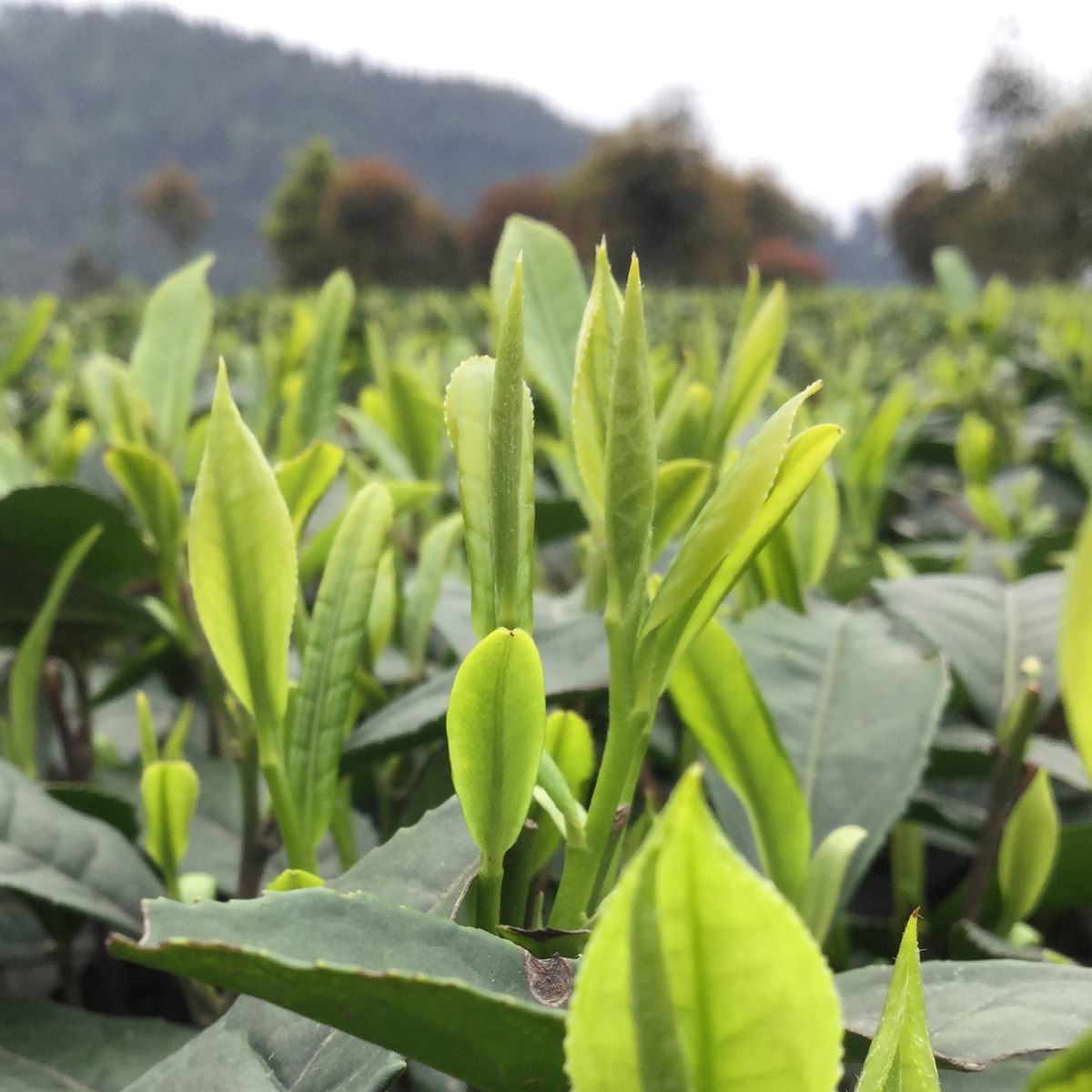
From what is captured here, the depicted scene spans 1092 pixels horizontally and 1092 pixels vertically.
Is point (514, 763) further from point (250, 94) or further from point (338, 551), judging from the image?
point (250, 94)

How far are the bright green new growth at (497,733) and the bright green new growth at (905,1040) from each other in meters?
0.14

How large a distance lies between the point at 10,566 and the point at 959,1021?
816 mm

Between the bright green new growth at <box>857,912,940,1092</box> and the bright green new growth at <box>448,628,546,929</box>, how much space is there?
0.45ft

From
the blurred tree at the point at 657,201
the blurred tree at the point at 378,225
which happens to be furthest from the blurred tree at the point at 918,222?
the blurred tree at the point at 378,225

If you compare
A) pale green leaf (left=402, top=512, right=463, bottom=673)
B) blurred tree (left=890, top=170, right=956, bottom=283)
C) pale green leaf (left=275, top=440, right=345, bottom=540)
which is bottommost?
pale green leaf (left=402, top=512, right=463, bottom=673)

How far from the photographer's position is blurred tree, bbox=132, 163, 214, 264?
1937 inches

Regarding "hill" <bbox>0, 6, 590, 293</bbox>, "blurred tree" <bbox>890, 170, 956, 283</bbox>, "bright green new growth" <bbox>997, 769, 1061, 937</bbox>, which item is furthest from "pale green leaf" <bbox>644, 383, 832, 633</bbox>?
"hill" <bbox>0, 6, 590, 293</bbox>

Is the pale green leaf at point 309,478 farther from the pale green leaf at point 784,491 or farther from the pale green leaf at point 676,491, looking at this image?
the pale green leaf at point 784,491

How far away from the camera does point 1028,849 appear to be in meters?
0.60

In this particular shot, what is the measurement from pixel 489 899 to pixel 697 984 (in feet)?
0.57

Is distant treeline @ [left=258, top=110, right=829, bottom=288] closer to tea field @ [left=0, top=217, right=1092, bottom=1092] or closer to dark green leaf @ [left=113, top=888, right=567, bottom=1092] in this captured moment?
tea field @ [left=0, top=217, right=1092, bottom=1092]

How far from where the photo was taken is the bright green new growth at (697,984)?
0.71ft

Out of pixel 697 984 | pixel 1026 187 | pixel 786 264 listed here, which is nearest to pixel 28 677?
pixel 697 984

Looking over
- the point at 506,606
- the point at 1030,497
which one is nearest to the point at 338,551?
the point at 506,606
